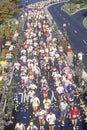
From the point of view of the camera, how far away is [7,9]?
106 meters

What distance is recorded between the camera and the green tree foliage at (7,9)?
99.2 m

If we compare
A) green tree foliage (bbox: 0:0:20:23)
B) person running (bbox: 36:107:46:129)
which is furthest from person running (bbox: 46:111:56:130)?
green tree foliage (bbox: 0:0:20:23)

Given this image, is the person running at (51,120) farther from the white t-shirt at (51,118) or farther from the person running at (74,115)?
the person running at (74,115)

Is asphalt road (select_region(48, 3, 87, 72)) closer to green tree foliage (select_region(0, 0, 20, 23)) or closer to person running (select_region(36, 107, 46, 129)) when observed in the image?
green tree foliage (select_region(0, 0, 20, 23))

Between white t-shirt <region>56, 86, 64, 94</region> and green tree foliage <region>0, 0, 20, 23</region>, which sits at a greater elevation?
green tree foliage <region>0, 0, 20, 23</region>

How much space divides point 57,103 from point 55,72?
21.1ft

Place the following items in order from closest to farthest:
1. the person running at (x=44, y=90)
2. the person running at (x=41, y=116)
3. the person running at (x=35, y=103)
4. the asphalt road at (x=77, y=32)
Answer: the person running at (x=41, y=116)
the person running at (x=35, y=103)
the person running at (x=44, y=90)
the asphalt road at (x=77, y=32)

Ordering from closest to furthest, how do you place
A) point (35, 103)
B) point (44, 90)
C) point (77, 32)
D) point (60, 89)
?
point (35, 103)
point (60, 89)
point (44, 90)
point (77, 32)

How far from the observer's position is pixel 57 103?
39250mm

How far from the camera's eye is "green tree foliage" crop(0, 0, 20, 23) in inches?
3905

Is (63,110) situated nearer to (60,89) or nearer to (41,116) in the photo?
(41,116)

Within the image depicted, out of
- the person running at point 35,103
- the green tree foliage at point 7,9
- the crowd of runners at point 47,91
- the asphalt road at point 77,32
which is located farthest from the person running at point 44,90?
the green tree foliage at point 7,9

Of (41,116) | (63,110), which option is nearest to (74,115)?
(63,110)

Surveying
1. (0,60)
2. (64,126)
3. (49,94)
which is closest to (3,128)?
(64,126)
